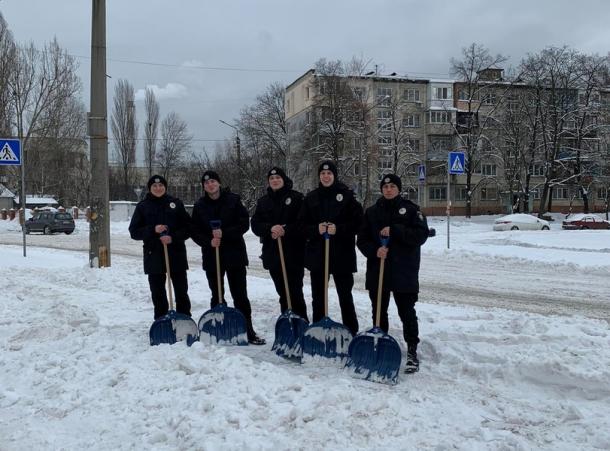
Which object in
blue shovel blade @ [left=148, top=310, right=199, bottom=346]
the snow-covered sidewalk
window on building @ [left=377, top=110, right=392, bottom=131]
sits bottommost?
the snow-covered sidewalk

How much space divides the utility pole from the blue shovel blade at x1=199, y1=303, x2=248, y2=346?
6.07m

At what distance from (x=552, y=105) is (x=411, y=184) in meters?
14.0

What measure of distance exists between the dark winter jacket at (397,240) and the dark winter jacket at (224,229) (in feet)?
4.58

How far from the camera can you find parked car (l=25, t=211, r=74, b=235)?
29906 millimetres

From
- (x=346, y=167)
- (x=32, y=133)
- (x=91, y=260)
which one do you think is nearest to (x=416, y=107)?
(x=346, y=167)

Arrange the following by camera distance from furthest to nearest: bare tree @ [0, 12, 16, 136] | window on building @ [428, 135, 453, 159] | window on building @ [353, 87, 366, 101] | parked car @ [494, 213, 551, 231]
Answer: window on building @ [428, 135, 453, 159] → window on building @ [353, 87, 366, 101] → bare tree @ [0, 12, 16, 136] → parked car @ [494, 213, 551, 231]

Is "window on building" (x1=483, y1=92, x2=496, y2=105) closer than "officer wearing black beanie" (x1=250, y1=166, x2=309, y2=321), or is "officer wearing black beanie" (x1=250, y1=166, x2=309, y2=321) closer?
"officer wearing black beanie" (x1=250, y1=166, x2=309, y2=321)

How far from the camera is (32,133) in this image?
44.4 metres

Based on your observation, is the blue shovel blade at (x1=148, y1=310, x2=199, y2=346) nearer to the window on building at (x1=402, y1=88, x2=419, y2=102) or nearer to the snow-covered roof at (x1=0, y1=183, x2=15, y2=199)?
the snow-covered roof at (x1=0, y1=183, x2=15, y2=199)

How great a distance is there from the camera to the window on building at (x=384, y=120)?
46.4m

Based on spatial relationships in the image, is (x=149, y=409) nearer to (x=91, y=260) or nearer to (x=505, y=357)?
(x=505, y=357)

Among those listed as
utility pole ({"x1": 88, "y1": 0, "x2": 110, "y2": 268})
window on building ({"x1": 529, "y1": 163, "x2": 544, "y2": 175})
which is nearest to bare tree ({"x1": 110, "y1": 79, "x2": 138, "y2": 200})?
window on building ({"x1": 529, "y1": 163, "x2": 544, "y2": 175})

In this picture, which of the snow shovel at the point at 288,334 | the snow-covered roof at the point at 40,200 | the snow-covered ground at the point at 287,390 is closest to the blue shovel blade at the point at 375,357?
the snow-covered ground at the point at 287,390

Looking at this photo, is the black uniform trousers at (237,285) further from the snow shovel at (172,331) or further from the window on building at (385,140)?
the window on building at (385,140)
